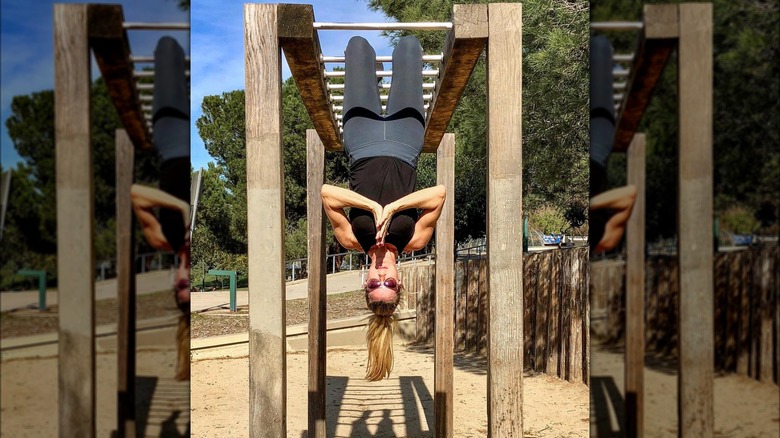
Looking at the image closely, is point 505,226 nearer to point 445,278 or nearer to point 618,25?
point 618,25

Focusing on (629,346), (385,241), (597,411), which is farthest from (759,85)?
(385,241)

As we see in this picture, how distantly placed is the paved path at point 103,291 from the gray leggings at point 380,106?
8.78 ft

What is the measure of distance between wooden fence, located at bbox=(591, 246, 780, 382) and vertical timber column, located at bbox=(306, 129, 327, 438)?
15.3 ft

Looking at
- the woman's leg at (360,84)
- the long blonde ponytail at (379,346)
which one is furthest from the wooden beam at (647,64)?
the long blonde ponytail at (379,346)

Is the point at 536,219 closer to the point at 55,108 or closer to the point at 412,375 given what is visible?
the point at 412,375

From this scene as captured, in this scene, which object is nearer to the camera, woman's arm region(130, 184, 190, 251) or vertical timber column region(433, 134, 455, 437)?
woman's arm region(130, 184, 190, 251)

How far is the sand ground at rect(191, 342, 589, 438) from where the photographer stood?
731cm

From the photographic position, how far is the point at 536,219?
22922 mm

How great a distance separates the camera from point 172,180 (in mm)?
1401

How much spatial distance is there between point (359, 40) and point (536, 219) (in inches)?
768

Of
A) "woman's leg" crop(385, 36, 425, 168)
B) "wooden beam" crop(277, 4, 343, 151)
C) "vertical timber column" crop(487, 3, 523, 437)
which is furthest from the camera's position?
"woman's leg" crop(385, 36, 425, 168)

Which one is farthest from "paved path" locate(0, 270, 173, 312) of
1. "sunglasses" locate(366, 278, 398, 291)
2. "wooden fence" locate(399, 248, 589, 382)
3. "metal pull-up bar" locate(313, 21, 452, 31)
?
"wooden fence" locate(399, 248, 589, 382)

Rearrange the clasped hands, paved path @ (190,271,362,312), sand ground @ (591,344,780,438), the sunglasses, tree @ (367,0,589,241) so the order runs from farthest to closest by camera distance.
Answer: paved path @ (190,271,362,312), tree @ (367,0,589,241), the sunglasses, the clasped hands, sand ground @ (591,344,780,438)

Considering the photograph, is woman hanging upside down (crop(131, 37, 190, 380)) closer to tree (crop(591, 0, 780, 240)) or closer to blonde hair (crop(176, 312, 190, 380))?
blonde hair (crop(176, 312, 190, 380))
